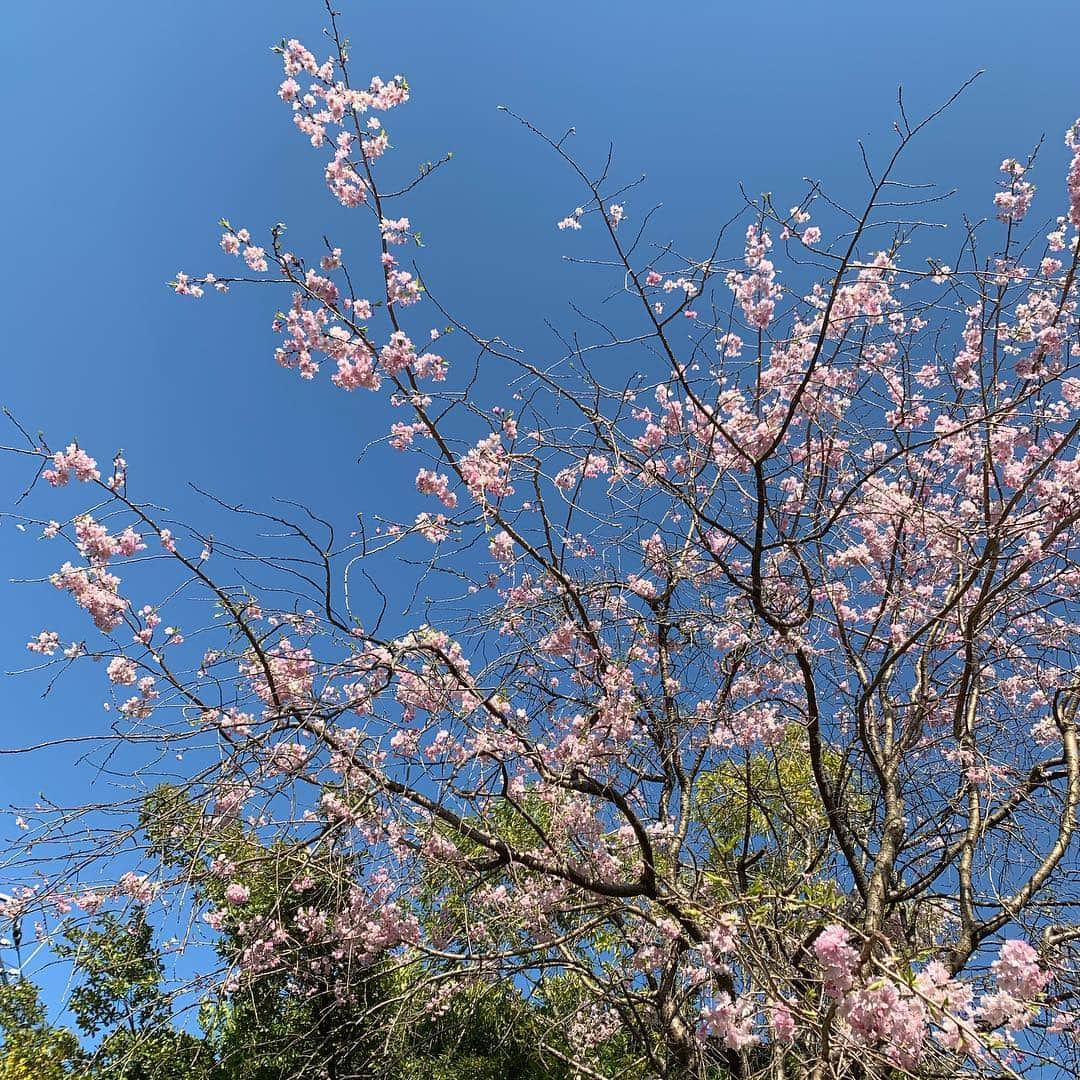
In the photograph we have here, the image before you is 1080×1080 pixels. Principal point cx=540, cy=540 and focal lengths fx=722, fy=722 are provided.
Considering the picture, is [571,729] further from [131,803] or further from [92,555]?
[92,555]

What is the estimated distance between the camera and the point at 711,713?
167 inches

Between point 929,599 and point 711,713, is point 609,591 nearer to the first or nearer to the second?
point 711,713

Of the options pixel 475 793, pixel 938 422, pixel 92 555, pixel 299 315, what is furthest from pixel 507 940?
pixel 938 422

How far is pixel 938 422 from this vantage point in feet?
14.2

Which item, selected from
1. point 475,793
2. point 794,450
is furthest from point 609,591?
point 475,793

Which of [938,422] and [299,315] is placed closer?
[299,315]

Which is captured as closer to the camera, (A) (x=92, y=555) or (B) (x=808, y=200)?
(B) (x=808, y=200)

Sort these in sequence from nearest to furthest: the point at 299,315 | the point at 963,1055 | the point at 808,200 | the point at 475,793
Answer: the point at 963,1055 → the point at 475,793 → the point at 808,200 → the point at 299,315

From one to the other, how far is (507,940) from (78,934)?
2330 mm

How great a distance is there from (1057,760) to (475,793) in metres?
3.17

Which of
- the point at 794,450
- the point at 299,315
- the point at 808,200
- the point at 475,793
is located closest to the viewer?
the point at 475,793

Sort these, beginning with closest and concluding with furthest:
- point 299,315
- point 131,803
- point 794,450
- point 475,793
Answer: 1. point 131,803
2. point 475,793
3. point 299,315
4. point 794,450

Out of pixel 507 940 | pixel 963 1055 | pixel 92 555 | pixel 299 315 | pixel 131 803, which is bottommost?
pixel 963 1055

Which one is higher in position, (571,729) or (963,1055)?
(571,729)
